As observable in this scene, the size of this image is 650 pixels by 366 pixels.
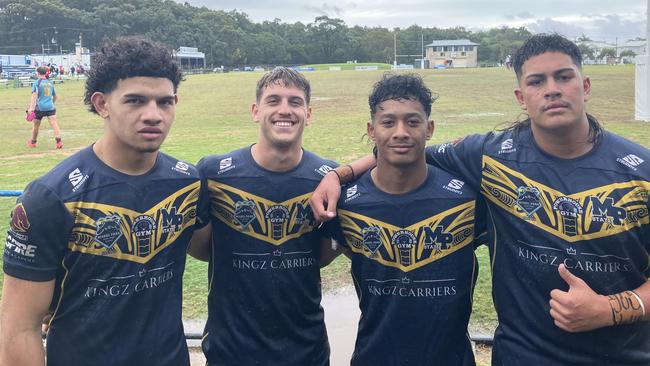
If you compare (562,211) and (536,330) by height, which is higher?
(562,211)

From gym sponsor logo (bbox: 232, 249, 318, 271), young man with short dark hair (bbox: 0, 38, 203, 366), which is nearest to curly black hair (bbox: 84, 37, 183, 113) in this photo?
young man with short dark hair (bbox: 0, 38, 203, 366)

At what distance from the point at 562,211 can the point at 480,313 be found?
8.01 ft

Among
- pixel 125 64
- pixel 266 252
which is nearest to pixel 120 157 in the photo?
pixel 125 64

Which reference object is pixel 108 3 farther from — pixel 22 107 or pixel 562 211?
pixel 562 211

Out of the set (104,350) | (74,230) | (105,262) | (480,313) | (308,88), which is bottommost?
(480,313)

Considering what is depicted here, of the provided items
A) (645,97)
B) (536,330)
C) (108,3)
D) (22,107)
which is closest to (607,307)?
(536,330)

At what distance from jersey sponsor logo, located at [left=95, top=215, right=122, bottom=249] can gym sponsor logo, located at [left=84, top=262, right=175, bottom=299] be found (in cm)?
17

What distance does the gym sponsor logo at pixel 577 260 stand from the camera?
8.91 ft

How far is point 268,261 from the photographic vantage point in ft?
10.8

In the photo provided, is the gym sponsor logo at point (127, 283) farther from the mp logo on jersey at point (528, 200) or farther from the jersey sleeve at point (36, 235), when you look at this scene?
the mp logo on jersey at point (528, 200)

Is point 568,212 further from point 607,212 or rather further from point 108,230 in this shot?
point 108,230

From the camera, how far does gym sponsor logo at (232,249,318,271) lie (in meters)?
3.28

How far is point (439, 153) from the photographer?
3477 millimetres

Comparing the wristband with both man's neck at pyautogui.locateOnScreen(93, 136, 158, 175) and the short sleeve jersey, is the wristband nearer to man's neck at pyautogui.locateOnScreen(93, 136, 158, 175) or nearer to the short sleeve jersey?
man's neck at pyautogui.locateOnScreen(93, 136, 158, 175)
